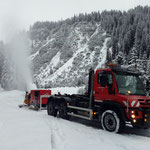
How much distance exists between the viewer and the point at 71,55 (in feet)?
388

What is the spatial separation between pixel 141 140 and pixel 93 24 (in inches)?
5442

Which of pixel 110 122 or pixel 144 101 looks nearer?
pixel 144 101

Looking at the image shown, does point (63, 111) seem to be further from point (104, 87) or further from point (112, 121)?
point (112, 121)

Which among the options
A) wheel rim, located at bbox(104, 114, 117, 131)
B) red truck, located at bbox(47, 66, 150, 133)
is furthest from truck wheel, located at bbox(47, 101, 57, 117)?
wheel rim, located at bbox(104, 114, 117, 131)

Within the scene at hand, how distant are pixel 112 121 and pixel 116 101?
88cm

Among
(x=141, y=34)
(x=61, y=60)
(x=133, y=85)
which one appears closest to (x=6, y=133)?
(x=133, y=85)

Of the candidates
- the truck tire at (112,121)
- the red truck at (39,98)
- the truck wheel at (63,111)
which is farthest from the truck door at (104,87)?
the red truck at (39,98)

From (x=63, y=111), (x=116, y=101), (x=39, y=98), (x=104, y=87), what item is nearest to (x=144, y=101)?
(x=116, y=101)

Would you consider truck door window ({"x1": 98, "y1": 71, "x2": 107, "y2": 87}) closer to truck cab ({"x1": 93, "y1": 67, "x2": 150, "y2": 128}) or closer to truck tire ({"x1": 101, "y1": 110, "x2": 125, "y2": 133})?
truck cab ({"x1": 93, "y1": 67, "x2": 150, "y2": 128})

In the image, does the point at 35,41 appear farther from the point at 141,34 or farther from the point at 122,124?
the point at 122,124

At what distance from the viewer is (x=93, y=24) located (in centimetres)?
13875

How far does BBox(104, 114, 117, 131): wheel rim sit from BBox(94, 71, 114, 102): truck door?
812mm

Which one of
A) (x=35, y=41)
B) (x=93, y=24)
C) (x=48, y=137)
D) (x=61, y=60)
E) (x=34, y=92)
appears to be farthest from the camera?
(x=35, y=41)

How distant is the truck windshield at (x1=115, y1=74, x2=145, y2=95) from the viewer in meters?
8.04
